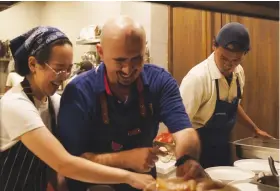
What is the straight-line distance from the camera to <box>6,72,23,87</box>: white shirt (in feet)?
1.96

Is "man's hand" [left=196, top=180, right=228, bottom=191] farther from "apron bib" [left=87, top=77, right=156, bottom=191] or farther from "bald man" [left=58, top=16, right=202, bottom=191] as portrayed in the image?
"apron bib" [left=87, top=77, right=156, bottom=191]

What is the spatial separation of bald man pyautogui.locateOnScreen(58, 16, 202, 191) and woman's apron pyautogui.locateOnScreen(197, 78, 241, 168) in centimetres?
35

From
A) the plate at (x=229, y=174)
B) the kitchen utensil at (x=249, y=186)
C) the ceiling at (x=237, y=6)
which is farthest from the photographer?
the plate at (x=229, y=174)

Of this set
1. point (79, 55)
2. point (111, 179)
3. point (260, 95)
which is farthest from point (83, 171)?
point (260, 95)

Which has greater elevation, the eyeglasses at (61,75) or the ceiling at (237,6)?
the ceiling at (237,6)

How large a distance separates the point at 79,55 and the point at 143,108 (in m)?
0.21

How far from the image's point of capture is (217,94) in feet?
3.54

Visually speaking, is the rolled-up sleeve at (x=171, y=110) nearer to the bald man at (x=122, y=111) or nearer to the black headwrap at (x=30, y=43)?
the bald man at (x=122, y=111)

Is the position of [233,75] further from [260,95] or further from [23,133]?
[23,133]

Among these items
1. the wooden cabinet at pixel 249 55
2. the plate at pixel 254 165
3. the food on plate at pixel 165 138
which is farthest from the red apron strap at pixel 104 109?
the wooden cabinet at pixel 249 55

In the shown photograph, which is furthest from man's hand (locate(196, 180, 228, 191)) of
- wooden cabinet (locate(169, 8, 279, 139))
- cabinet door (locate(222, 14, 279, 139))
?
cabinet door (locate(222, 14, 279, 139))

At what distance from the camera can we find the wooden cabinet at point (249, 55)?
58.9 inches

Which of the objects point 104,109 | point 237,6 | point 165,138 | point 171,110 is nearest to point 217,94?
point 165,138

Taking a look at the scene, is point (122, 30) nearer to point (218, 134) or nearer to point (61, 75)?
point (61, 75)
